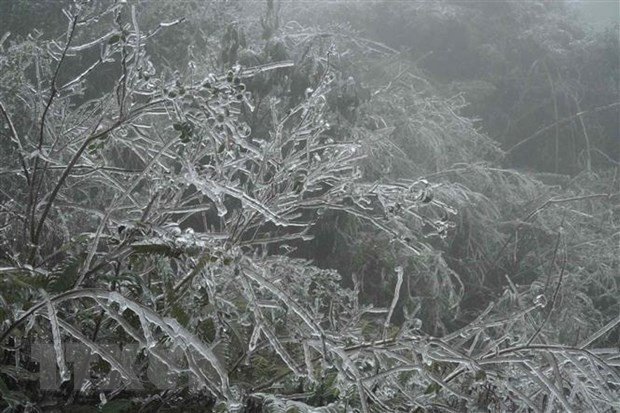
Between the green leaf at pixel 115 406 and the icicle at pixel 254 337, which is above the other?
the icicle at pixel 254 337

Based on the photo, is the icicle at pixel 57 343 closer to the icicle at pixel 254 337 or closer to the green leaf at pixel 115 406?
the green leaf at pixel 115 406

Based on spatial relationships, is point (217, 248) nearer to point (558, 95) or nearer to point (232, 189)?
point (232, 189)

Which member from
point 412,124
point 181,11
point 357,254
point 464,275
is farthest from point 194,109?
point 181,11

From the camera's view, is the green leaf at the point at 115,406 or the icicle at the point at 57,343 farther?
the green leaf at the point at 115,406

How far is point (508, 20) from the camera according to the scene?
9922 millimetres

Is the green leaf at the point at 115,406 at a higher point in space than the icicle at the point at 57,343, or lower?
lower

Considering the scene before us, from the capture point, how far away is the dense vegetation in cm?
170

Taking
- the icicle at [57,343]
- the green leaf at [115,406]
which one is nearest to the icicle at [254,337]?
the green leaf at [115,406]

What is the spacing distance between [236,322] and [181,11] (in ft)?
15.4

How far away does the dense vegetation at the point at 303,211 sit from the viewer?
5.58 feet

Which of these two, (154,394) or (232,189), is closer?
(232,189)

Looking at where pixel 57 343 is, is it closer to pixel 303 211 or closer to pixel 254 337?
pixel 254 337

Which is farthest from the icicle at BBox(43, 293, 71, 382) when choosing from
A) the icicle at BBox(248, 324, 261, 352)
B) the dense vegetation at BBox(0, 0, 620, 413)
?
the icicle at BBox(248, 324, 261, 352)

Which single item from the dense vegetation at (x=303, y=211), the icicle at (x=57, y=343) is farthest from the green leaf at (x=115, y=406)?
the icicle at (x=57, y=343)
